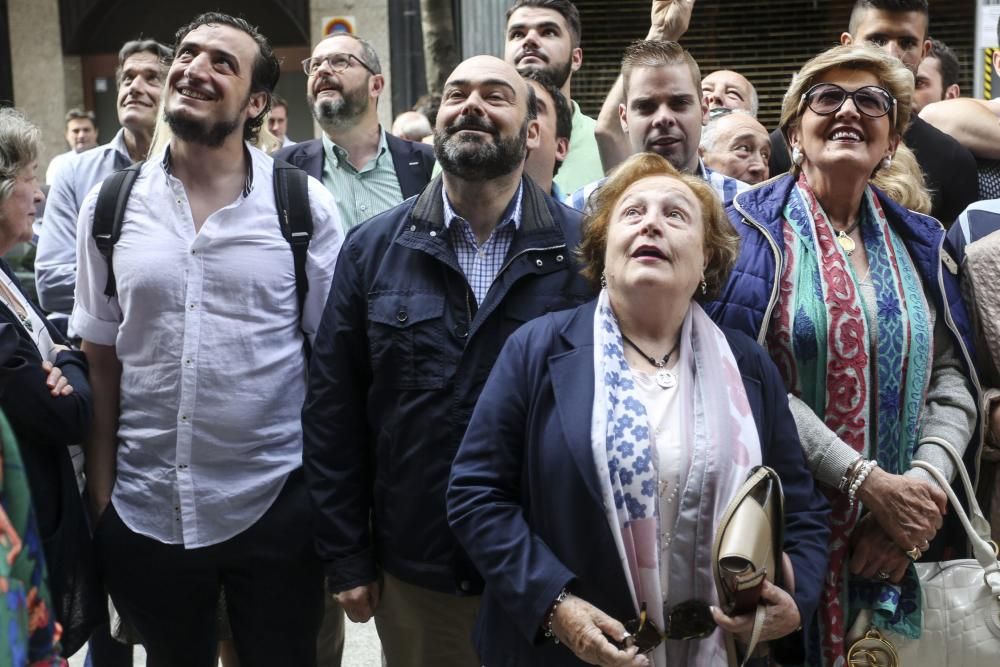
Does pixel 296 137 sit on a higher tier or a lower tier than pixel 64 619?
higher

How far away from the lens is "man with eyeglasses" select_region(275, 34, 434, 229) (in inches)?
216

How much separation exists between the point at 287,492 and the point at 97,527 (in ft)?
1.89

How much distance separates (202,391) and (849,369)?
1814 millimetres

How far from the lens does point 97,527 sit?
3.68 m

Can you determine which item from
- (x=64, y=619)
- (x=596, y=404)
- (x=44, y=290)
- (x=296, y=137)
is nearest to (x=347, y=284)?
(x=596, y=404)

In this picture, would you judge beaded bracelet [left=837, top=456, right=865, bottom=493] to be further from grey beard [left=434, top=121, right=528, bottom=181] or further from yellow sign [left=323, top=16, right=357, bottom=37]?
yellow sign [left=323, top=16, right=357, bottom=37]

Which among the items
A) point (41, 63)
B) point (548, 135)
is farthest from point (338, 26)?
point (548, 135)

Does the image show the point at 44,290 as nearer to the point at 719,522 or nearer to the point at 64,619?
the point at 64,619

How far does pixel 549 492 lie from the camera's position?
9.73ft

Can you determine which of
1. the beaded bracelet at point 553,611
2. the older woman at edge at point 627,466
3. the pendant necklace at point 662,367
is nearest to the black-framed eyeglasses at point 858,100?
the older woman at edge at point 627,466

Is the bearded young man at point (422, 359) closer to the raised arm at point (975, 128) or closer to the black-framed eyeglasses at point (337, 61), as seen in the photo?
the raised arm at point (975, 128)

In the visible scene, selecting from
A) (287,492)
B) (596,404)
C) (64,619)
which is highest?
(596,404)

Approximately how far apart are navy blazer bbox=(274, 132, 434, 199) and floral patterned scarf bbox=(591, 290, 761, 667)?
2660 mm

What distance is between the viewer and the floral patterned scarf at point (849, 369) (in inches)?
131
